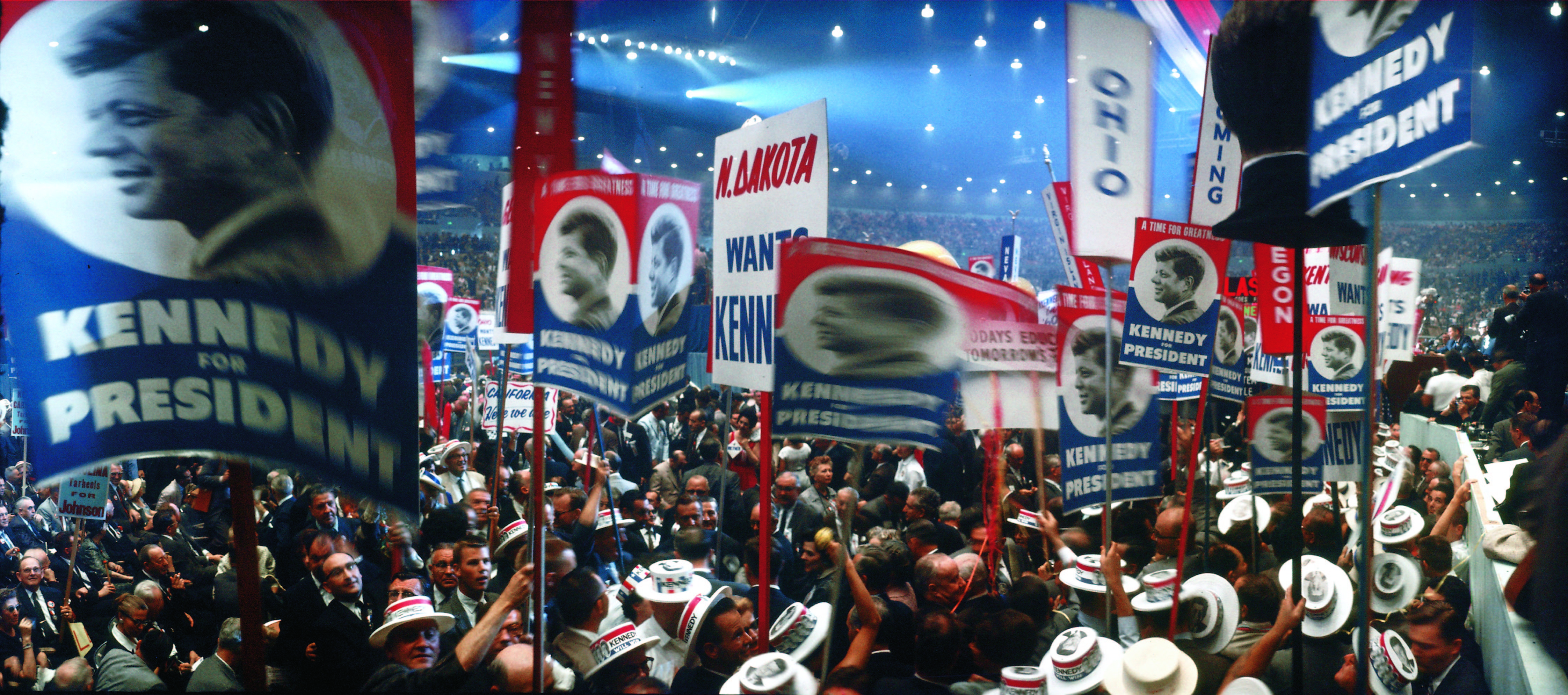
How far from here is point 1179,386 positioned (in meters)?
6.29

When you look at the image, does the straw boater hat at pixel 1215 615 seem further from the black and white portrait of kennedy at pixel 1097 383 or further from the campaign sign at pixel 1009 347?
the campaign sign at pixel 1009 347

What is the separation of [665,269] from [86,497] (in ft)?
13.0

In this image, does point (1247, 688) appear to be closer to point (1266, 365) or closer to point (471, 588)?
point (471, 588)

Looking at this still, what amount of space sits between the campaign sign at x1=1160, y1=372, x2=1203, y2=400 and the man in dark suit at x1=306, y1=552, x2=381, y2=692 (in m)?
4.99

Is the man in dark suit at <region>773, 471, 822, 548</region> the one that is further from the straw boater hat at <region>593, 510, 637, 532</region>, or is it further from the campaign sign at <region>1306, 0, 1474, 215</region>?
the campaign sign at <region>1306, 0, 1474, 215</region>

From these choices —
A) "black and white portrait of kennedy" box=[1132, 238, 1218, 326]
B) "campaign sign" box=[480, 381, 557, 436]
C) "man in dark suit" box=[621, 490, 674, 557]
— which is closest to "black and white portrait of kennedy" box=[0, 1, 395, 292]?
"black and white portrait of kennedy" box=[1132, 238, 1218, 326]

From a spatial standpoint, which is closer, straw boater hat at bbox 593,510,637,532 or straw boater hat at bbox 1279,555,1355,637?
straw boater hat at bbox 1279,555,1355,637

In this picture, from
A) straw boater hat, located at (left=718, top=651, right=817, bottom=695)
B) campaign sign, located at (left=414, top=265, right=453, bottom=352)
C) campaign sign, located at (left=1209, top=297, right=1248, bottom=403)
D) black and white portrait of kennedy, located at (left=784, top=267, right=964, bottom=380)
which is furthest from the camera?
campaign sign, located at (left=414, top=265, right=453, bottom=352)

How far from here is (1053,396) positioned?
4.99m

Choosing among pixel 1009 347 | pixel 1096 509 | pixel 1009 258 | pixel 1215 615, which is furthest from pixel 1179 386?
pixel 1009 258

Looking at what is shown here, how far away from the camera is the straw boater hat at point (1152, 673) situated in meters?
3.03

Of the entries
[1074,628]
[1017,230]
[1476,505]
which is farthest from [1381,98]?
[1017,230]

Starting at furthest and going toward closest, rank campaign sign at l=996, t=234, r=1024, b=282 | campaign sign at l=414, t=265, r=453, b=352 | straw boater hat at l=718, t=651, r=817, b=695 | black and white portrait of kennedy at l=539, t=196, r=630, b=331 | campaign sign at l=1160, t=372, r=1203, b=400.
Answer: campaign sign at l=996, t=234, r=1024, b=282, campaign sign at l=414, t=265, r=453, b=352, campaign sign at l=1160, t=372, r=1203, b=400, black and white portrait of kennedy at l=539, t=196, r=630, b=331, straw boater hat at l=718, t=651, r=817, b=695

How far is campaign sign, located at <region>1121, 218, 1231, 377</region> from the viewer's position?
4.18 metres
